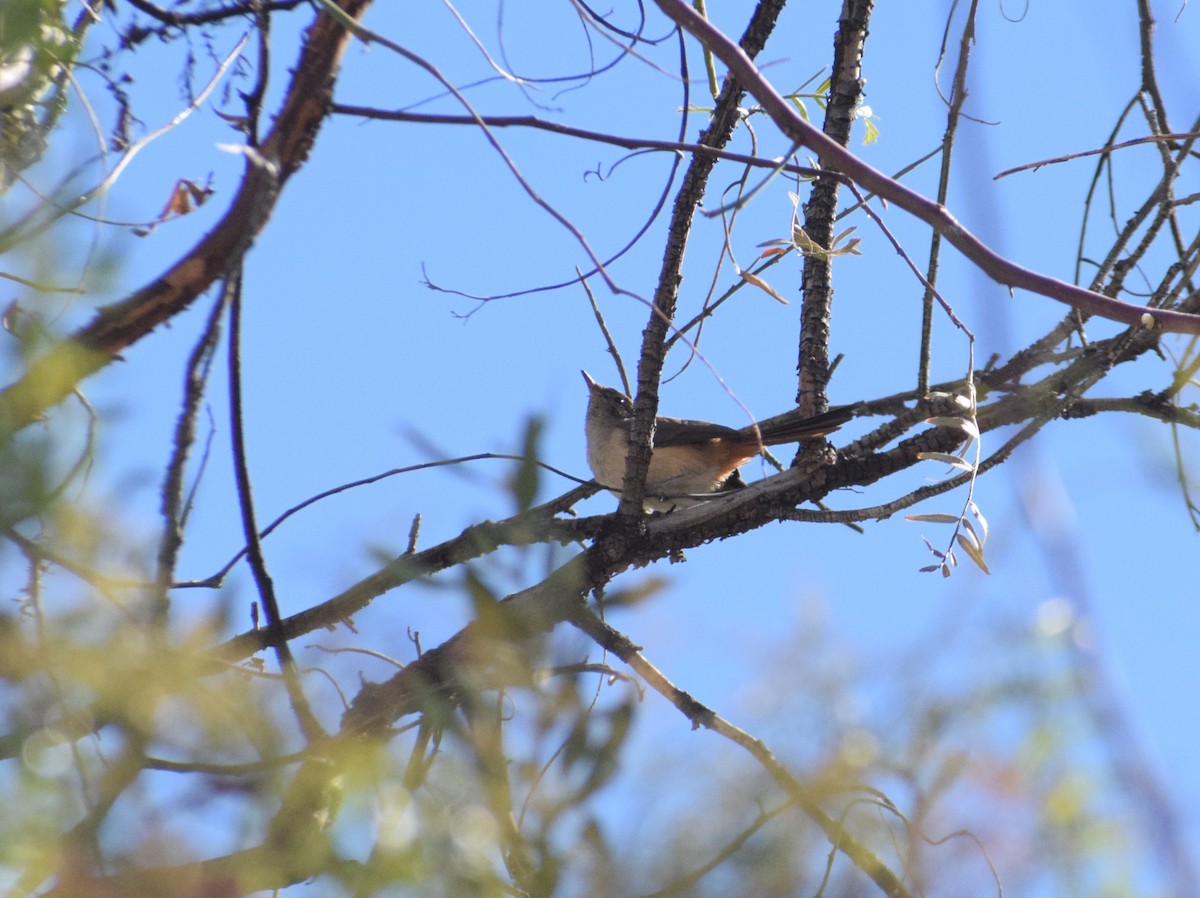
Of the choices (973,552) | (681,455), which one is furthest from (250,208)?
(681,455)

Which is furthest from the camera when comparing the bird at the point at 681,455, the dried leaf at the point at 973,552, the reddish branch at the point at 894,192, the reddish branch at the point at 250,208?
the bird at the point at 681,455

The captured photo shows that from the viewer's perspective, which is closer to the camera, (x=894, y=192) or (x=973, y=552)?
(x=894, y=192)

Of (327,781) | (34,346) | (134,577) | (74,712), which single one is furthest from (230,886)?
(34,346)

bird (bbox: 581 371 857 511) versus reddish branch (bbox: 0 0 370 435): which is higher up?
bird (bbox: 581 371 857 511)

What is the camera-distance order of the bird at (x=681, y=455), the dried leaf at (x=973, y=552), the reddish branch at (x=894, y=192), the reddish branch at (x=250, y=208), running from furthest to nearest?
1. the bird at (x=681, y=455)
2. the dried leaf at (x=973, y=552)
3. the reddish branch at (x=894, y=192)
4. the reddish branch at (x=250, y=208)

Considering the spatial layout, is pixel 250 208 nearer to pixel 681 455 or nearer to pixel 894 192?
pixel 894 192

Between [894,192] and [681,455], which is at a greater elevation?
[681,455]

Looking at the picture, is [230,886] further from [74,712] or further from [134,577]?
[134,577]

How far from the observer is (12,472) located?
1130 mm

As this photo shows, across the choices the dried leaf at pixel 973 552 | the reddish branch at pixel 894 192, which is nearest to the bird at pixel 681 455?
the dried leaf at pixel 973 552

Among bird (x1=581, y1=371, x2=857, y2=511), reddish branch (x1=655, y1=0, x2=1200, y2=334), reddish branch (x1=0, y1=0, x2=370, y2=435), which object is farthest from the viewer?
bird (x1=581, y1=371, x2=857, y2=511)

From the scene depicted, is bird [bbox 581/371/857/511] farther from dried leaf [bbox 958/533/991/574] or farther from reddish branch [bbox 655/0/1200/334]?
reddish branch [bbox 655/0/1200/334]

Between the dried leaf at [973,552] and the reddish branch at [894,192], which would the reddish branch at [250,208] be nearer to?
the reddish branch at [894,192]

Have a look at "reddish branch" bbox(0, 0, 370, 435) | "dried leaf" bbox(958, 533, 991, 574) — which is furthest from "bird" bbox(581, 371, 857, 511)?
"reddish branch" bbox(0, 0, 370, 435)
